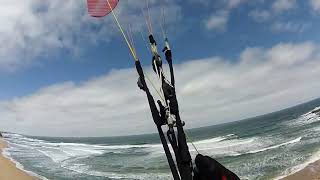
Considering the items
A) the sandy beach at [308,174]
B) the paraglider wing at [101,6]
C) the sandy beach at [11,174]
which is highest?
the paraglider wing at [101,6]

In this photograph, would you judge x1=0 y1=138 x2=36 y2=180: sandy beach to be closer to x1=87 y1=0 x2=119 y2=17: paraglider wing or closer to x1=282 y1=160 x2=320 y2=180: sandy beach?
x1=282 y1=160 x2=320 y2=180: sandy beach

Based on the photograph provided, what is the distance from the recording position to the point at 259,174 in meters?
23.2

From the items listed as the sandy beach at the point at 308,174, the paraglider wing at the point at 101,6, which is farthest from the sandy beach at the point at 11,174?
the paraglider wing at the point at 101,6

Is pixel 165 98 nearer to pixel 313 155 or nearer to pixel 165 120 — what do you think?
pixel 165 120

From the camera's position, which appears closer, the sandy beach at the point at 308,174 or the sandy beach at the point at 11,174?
the sandy beach at the point at 308,174

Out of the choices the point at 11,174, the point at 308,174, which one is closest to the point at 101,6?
the point at 308,174

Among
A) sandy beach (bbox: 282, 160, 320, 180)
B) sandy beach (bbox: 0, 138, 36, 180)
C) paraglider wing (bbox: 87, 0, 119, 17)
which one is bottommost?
sandy beach (bbox: 282, 160, 320, 180)

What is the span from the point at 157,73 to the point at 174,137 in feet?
2.58

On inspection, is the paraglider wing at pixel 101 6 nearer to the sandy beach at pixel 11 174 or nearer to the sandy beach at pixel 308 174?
the sandy beach at pixel 308 174

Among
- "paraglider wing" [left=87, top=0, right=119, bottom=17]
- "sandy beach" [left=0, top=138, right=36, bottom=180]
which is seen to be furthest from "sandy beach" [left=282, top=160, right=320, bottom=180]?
"paraglider wing" [left=87, top=0, right=119, bottom=17]

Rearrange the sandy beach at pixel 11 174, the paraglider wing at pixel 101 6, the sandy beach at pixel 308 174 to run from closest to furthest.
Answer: the paraglider wing at pixel 101 6
the sandy beach at pixel 308 174
the sandy beach at pixel 11 174

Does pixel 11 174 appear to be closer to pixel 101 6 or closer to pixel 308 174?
pixel 308 174

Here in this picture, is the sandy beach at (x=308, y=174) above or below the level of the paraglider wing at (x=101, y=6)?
below

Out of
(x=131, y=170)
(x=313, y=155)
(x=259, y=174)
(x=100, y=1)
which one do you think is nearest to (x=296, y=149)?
(x=313, y=155)
